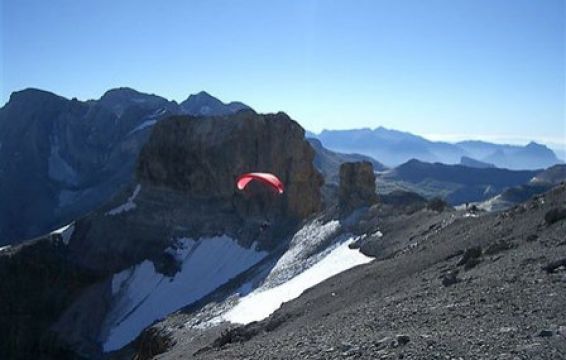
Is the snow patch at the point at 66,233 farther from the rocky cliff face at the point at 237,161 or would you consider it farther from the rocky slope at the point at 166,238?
the rocky cliff face at the point at 237,161

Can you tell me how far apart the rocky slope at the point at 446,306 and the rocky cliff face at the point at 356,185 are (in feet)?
75.7

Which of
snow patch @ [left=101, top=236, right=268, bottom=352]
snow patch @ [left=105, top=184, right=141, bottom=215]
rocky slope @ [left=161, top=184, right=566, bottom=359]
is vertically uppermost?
snow patch @ [left=105, top=184, right=141, bottom=215]

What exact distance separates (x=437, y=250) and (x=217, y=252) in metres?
42.7

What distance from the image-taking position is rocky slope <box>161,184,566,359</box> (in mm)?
11203

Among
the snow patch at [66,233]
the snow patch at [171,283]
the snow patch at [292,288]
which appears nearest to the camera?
the snow patch at [292,288]

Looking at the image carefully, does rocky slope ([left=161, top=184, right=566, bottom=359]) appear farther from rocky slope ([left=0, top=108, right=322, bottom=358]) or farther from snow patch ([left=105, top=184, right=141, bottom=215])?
snow patch ([left=105, top=184, right=141, bottom=215])

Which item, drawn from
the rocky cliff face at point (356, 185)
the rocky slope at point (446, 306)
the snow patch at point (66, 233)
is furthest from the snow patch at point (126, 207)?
the rocky slope at point (446, 306)

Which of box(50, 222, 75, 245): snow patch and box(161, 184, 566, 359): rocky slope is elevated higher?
box(50, 222, 75, 245): snow patch

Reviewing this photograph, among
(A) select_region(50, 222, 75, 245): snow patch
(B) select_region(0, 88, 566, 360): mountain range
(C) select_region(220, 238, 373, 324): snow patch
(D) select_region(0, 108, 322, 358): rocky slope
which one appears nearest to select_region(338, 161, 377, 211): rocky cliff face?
(B) select_region(0, 88, 566, 360): mountain range

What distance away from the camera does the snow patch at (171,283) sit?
59.5 metres

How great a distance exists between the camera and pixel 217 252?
66000 millimetres

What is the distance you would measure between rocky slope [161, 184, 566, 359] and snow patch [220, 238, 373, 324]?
319cm

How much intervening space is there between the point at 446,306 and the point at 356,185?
132ft

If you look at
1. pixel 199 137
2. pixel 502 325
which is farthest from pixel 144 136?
pixel 502 325
